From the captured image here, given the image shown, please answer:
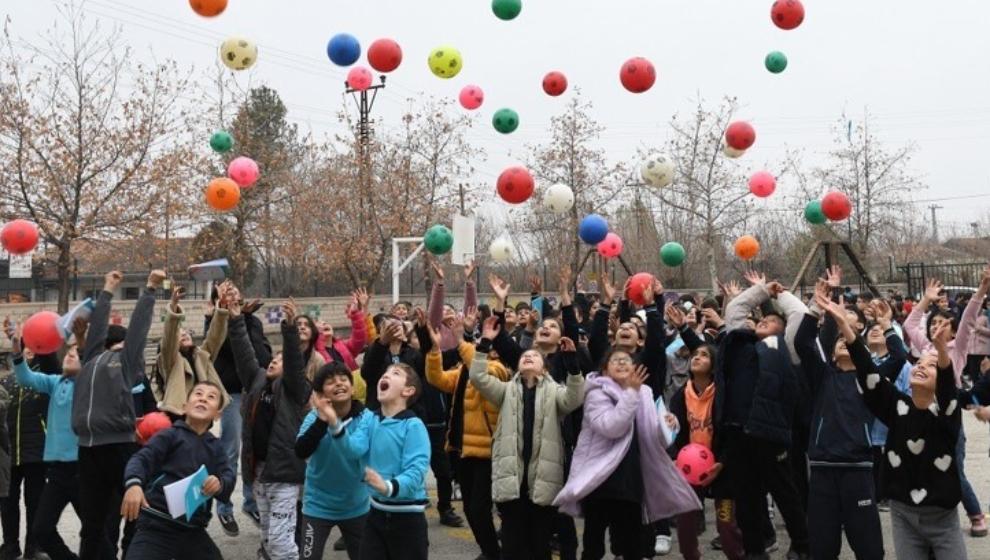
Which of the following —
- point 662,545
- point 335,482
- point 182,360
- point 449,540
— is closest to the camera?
point 335,482

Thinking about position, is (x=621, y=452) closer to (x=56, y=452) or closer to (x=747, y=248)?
(x=56, y=452)

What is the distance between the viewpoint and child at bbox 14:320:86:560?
6566 mm

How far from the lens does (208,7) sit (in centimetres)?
1036

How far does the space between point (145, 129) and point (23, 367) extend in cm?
1720

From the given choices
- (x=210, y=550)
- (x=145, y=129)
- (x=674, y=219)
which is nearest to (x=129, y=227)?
(x=145, y=129)

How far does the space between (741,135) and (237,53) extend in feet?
21.8

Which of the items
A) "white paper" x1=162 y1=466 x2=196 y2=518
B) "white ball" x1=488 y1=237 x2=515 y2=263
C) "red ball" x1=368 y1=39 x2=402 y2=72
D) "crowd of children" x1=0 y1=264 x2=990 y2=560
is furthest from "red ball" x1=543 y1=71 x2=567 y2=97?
"white paper" x1=162 y1=466 x2=196 y2=518

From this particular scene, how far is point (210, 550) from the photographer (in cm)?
512

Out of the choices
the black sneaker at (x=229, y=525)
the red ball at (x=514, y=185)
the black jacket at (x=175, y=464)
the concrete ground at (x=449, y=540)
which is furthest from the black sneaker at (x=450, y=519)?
the red ball at (x=514, y=185)

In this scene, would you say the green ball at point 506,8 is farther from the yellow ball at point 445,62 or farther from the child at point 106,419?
the child at point 106,419

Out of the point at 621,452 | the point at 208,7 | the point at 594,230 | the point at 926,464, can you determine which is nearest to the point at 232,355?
the point at 621,452

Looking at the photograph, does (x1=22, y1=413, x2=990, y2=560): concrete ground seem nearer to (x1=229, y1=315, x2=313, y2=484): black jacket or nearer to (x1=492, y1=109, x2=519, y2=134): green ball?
(x1=229, y1=315, x2=313, y2=484): black jacket

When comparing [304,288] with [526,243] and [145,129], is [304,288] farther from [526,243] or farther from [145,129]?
[145,129]

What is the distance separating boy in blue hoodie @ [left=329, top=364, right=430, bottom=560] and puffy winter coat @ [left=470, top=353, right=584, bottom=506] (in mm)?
973
